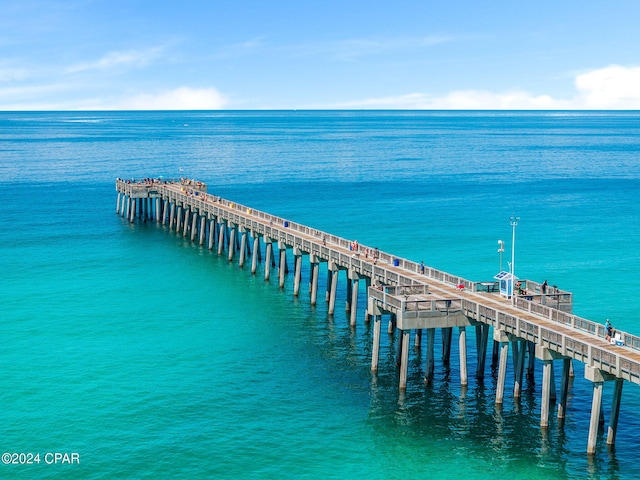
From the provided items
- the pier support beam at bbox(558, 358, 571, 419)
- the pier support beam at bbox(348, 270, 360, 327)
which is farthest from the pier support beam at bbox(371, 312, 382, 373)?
the pier support beam at bbox(558, 358, 571, 419)

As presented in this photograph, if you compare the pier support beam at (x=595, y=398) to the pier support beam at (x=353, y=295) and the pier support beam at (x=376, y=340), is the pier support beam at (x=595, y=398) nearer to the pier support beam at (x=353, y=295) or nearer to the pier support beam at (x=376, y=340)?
the pier support beam at (x=376, y=340)

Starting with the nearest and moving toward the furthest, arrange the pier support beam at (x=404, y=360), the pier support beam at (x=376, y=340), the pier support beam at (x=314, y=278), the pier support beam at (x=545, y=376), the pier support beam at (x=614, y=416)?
the pier support beam at (x=614, y=416) < the pier support beam at (x=545, y=376) < the pier support beam at (x=404, y=360) < the pier support beam at (x=376, y=340) < the pier support beam at (x=314, y=278)

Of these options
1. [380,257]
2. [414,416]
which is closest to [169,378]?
[414,416]

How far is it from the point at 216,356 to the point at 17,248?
41698 mm

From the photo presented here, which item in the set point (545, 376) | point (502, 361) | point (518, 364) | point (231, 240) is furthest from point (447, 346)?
point (231, 240)

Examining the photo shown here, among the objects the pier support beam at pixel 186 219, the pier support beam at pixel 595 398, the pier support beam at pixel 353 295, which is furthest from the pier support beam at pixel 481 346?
the pier support beam at pixel 186 219

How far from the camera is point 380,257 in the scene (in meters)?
59.3

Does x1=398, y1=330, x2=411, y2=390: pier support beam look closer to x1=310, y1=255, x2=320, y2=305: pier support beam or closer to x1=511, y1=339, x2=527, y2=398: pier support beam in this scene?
x1=511, y1=339, x2=527, y2=398: pier support beam

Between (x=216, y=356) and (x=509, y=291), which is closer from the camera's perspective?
(x=509, y=291)

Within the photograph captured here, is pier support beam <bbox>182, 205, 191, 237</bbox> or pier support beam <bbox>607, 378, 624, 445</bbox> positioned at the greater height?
pier support beam <bbox>182, 205, 191, 237</bbox>

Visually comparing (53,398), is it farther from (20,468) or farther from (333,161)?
(333,161)

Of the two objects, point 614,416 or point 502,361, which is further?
point 502,361

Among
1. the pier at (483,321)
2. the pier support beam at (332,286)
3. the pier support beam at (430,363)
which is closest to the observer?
the pier at (483,321)

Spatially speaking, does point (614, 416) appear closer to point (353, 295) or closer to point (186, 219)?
point (353, 295)
